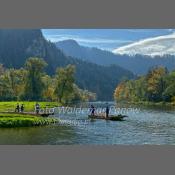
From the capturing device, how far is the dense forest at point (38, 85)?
13.4 m

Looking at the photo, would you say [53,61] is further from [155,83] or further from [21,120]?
[155,83]

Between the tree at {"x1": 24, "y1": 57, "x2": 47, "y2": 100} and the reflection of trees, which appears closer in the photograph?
the reflection of trees

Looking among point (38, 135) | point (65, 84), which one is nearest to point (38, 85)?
point (65, 84)

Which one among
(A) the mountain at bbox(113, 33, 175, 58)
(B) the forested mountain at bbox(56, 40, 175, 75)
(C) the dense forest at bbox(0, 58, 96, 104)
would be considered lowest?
(C) the dense forest at bbox(0, 58, 96, 104)

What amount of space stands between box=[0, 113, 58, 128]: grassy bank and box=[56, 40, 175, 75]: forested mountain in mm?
1467

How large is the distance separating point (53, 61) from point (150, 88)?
214 centimetres

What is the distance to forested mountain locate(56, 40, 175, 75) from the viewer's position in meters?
13.3

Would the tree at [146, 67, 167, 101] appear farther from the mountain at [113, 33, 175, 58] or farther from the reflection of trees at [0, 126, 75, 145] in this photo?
the reflection of trees at [0, 126, 75, 145]

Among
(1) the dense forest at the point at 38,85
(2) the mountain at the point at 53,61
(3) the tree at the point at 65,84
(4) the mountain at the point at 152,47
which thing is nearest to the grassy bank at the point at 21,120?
(1) the dense forest at the point at 38,85

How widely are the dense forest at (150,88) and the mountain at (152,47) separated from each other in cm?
35

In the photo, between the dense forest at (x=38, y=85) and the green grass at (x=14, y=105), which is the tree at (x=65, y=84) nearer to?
the dense forest at (x=38, y=85)

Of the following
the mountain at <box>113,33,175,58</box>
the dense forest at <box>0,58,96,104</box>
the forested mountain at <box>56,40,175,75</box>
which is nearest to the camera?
the mountain at <box>113,33,175,58</box>

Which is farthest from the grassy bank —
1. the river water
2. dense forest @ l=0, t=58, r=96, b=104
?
dense forest @ l=0, t=58, r=96, b=104

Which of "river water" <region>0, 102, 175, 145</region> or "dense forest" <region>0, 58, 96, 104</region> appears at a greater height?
"dense forest" <region>0, 58, 96, 104</region>
